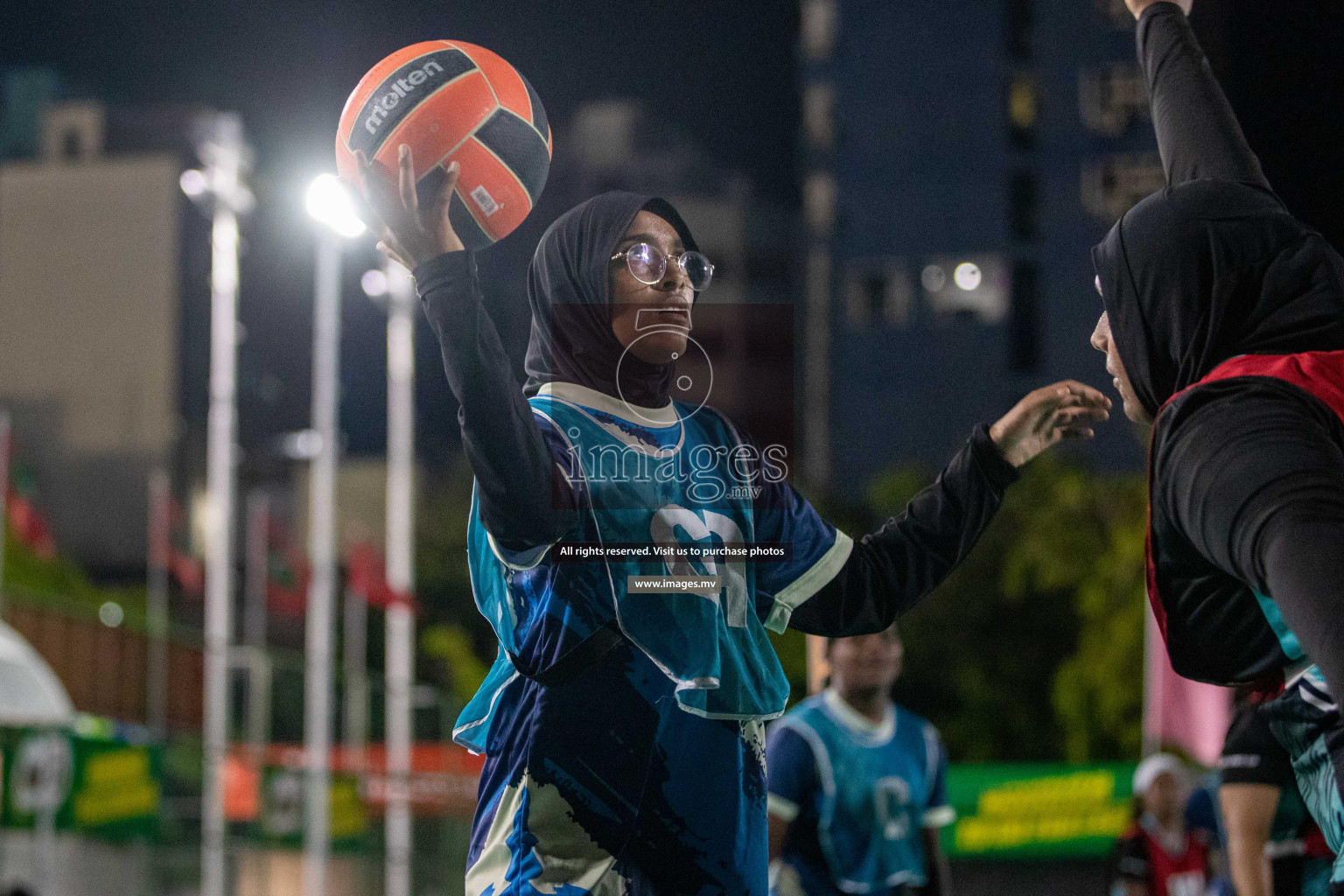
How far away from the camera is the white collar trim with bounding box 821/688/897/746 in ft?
14.9

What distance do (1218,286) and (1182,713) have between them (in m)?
12.4

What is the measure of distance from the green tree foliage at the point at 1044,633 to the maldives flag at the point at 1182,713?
9.59 meters

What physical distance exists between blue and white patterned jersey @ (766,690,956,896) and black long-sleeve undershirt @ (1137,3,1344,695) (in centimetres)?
283

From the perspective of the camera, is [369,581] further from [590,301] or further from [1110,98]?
[1110,98]

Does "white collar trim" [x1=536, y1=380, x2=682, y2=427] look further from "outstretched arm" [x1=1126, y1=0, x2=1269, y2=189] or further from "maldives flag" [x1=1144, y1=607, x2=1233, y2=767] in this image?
"maldives flag" [x1=1144, y1=607, x2=1233, y2=767]

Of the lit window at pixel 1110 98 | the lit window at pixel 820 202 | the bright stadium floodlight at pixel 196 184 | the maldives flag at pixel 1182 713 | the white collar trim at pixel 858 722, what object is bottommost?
the maldives flag at pixel 1182 713

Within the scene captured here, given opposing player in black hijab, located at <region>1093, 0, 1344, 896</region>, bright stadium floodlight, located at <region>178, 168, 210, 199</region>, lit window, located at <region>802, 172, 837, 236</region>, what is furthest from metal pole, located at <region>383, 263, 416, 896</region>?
lit window, located at <region>802, 172, 837, 236</region>

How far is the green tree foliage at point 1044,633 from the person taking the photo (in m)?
23.5

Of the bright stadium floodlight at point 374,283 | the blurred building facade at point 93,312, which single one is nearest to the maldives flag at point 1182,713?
the bright stadium floodlight at point 374,283

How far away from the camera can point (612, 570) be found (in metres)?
2.12

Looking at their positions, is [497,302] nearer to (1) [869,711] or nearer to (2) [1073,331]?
(1) [869,711]

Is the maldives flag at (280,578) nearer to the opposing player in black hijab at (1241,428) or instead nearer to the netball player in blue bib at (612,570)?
the netball player in blue bib at (612,570)

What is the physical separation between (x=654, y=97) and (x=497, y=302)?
203cm

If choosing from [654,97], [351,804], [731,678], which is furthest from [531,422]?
[351,804]
